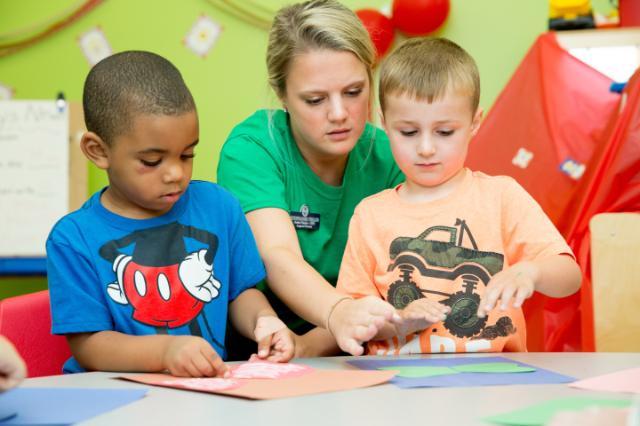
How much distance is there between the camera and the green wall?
3.00 metres

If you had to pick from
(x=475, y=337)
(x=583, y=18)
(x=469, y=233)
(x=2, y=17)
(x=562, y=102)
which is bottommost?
(x=475, y=337)

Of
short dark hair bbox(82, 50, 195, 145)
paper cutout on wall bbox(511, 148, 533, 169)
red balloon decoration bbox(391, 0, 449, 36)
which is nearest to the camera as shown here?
short dark hair bbox(82, 50, 195, 145)

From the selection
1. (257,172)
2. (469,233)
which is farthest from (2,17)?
(469,233)

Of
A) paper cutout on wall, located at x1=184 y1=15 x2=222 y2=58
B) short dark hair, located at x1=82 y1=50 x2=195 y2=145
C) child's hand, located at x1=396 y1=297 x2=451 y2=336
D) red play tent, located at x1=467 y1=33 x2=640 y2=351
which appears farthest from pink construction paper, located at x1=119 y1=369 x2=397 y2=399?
paper cutout on wall, located at x1=184 y1=15 x2=222 y2=58

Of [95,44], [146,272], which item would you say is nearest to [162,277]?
[146,272]

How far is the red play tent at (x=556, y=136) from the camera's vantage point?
2244 mm

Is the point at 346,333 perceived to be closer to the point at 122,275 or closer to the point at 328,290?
the point at 328,290

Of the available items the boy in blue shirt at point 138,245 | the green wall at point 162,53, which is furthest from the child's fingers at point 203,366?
the green wall at point 162,53

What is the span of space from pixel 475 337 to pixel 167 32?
214cm

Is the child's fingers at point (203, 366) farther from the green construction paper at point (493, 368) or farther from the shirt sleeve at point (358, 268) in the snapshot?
the shirt sleeve at point (358, 268)

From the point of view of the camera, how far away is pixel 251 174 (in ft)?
4.84

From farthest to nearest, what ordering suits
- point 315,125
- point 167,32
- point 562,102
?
point 167,32 → point 562,102 → point 315,125

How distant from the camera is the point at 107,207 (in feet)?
3.89

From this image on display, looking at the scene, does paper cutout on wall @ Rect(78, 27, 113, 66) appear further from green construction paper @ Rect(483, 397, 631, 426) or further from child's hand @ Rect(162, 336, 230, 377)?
green construction paper @ Rect(483, 397, 631, 426)
